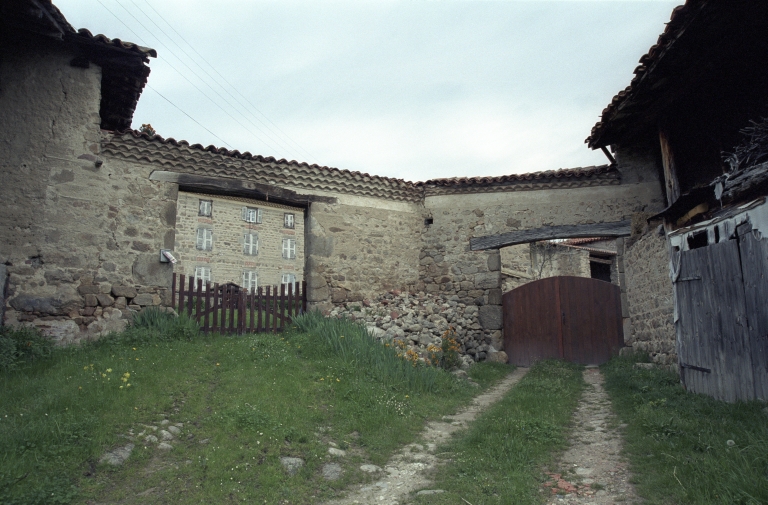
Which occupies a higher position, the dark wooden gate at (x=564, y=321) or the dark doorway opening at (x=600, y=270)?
the dark doorway opening at (x=600, y=270)

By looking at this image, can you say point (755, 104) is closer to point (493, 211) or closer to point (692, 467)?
point (493, 211)

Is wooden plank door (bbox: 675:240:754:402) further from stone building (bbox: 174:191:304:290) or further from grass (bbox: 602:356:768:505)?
stone building (bbox: 174:191:304:290)

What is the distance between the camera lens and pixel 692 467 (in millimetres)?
3830

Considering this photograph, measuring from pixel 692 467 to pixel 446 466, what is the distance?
6.55 ft

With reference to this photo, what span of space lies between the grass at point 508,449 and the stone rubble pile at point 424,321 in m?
3.03

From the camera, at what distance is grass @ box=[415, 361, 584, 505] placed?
156 inches

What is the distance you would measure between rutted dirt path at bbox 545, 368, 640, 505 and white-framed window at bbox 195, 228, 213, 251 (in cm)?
2018

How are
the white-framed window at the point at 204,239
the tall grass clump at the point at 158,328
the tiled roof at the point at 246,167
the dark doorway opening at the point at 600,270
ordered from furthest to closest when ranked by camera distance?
the white-framed window at the point at 204,239
the dark doorway opening at the point at 600,270
the tiled roof at the point at 246,167
the tall grass clump at the point at 158,328

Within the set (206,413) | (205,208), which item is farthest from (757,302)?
(205,208)

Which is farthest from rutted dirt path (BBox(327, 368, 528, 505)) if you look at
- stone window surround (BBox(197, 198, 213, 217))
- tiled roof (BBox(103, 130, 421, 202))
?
stone window surround (BBox(197, 198, 213, 217))

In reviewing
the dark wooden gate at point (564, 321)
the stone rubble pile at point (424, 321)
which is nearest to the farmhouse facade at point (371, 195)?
the stone rubble pile at point (424, 321)

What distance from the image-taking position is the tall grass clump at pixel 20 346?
680cm

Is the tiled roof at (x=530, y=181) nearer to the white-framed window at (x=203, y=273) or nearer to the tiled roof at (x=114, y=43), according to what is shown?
the tiled roof at (x=114, y=43)

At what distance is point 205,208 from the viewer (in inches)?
928
